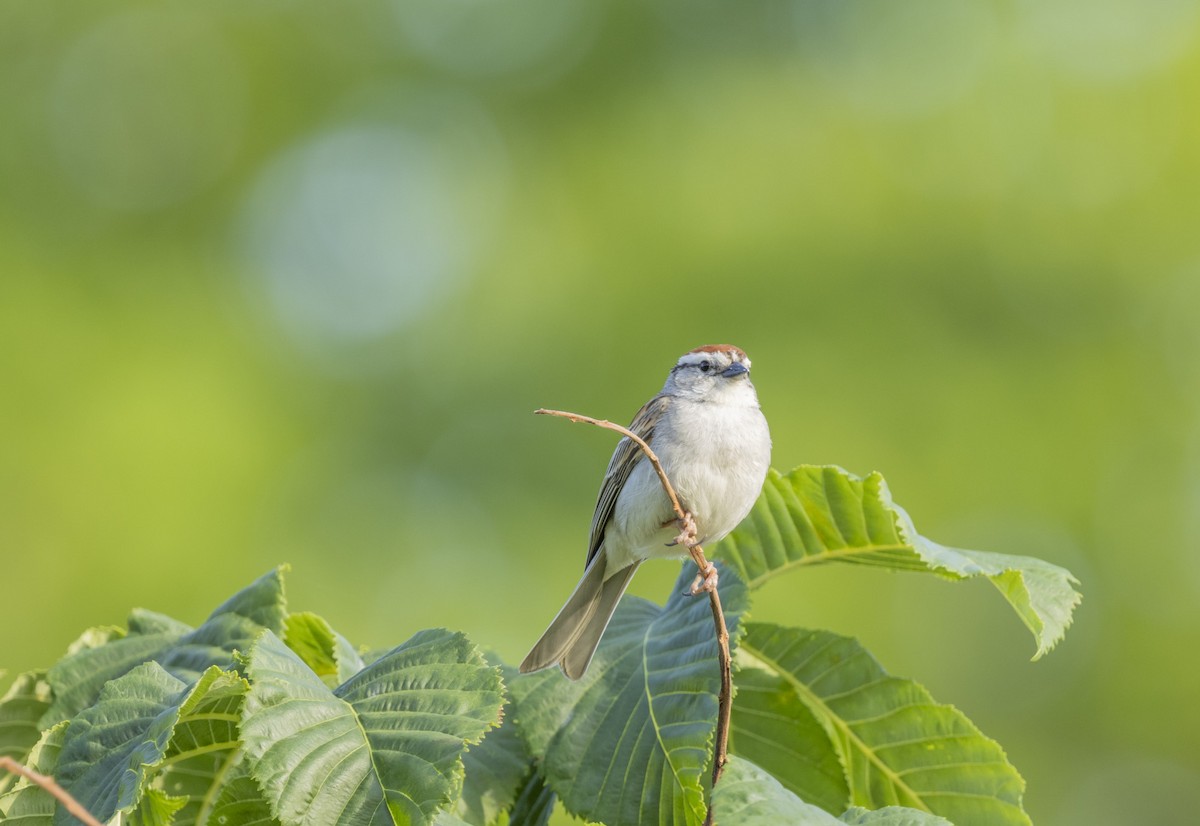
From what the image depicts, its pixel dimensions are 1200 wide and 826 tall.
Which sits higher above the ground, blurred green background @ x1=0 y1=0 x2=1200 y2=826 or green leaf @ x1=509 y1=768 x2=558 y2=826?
blurred green background @ x1=0 y1=0 x2=1200 y2=826

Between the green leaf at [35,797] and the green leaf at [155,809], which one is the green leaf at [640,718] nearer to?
the green leaf at [155,809]

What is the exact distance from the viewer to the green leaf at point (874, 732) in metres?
2.34

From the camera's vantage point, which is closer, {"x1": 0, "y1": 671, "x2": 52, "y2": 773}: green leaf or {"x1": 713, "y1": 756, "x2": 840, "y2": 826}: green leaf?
{"x1": 713, "y1": 756, "x2": 840, "y2": 826}: green leaf

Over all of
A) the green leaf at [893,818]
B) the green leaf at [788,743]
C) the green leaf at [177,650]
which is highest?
the green leaf at [788,743]

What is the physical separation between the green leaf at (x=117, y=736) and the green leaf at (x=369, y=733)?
0.45 feet

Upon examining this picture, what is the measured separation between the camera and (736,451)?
330 cm

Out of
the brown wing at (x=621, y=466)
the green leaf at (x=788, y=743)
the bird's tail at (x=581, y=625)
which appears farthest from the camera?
the brown wing at (x=621, y=466)

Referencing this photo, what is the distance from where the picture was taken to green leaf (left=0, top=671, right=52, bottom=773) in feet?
7.61

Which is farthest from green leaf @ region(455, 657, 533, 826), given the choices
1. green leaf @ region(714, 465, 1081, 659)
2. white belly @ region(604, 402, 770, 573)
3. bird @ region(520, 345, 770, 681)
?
white belly @ region(604, 402, 770, 573)

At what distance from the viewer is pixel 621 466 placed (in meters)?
3.64

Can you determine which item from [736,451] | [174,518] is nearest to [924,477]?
[174,518]

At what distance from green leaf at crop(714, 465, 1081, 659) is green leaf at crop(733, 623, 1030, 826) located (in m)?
0.17

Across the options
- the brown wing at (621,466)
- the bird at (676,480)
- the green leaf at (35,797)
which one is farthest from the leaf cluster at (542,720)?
the brown wing at (621,466)

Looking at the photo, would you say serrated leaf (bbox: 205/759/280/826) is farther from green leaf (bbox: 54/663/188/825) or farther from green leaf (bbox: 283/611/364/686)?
green leaf (bbox: 283/611/364/686)
